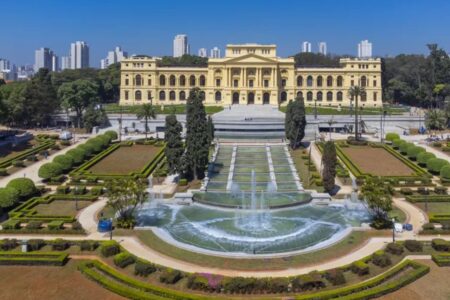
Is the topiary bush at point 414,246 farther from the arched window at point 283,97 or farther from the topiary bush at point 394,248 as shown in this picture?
the arched window at point 283,97

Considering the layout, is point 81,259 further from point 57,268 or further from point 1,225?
point 1,225

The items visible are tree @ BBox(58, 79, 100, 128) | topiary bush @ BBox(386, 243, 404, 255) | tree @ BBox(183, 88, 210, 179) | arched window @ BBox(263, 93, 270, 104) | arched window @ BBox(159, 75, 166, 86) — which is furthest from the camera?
arched window @ BBox(159, 75, 166, 86)

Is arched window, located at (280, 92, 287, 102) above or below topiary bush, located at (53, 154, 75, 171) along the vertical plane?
above

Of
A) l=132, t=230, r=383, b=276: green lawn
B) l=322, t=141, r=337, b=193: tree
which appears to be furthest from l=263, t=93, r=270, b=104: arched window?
l=132, t=230, r=383, b=276: green lawn

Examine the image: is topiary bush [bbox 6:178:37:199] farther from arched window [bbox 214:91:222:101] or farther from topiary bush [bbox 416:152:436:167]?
arched window [bbox 214:91:222:101]

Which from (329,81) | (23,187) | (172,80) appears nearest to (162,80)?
(172,80)

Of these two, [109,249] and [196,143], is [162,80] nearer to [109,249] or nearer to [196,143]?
[196,143]

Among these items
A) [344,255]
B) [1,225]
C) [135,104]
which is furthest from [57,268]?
[135,104]
